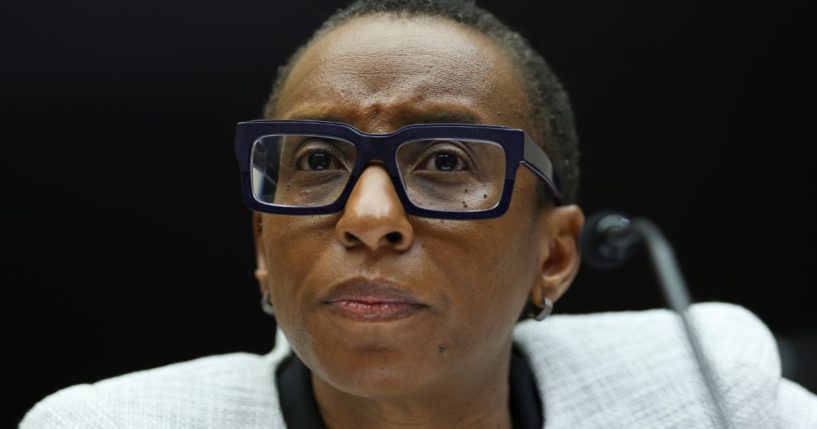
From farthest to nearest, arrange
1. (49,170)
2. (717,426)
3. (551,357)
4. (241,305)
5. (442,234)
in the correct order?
(241,305) < (49,170) < (551,357) < (717,426) < (442,234)

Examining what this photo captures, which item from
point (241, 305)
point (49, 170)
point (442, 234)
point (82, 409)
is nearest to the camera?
point (442, 234)

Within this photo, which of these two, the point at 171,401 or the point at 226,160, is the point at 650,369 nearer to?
the point at 171,401

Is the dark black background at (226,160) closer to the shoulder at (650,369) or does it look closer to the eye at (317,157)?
the shoulder at (650,369)

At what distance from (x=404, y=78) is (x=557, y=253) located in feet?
1.26

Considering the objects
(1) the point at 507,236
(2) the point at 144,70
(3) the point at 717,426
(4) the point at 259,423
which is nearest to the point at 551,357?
(3) the point at 717,426

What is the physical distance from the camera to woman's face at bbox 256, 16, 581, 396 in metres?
1.17

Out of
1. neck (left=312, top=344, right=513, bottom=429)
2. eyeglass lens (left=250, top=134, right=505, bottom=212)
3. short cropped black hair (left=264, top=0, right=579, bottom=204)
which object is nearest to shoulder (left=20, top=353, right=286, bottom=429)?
neck (left=312, top=344, right=513, bottom=429)

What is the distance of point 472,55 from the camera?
134cm

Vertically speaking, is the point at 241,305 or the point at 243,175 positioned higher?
the point at 243,175

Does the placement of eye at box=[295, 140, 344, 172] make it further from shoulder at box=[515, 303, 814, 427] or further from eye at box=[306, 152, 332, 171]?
shoulder at box=[515, 303, 814, 427]

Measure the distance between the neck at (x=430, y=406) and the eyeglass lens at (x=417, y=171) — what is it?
24cm

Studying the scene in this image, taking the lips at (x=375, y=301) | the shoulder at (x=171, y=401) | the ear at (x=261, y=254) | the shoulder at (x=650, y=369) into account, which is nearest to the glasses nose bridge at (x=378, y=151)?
the lips at (x=375, y=301)

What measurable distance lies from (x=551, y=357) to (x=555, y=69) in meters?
0.65

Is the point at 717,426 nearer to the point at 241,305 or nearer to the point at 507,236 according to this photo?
the point at 507,236
